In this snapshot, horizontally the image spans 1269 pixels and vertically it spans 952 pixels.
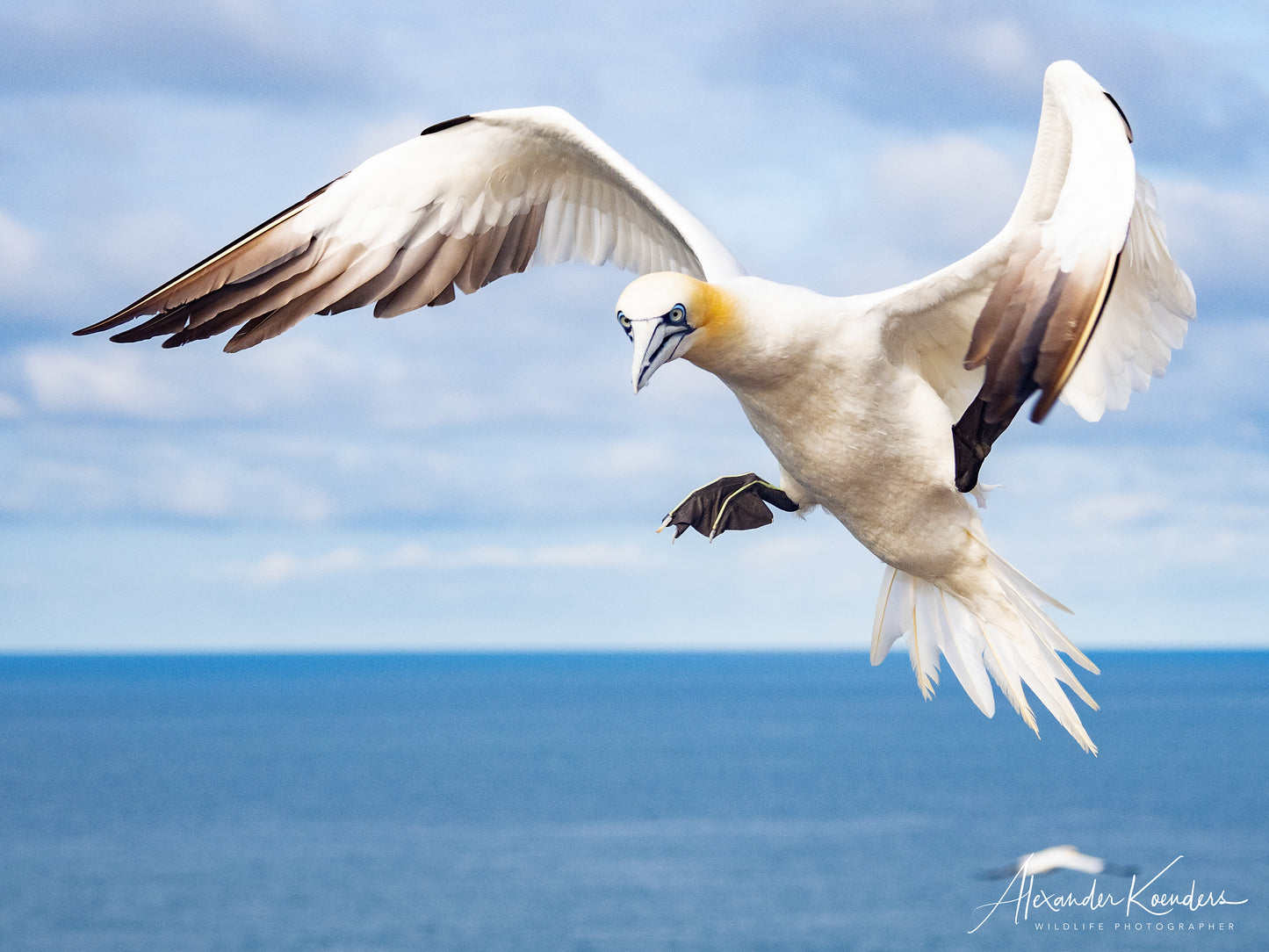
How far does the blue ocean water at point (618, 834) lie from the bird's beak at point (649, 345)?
5636cm

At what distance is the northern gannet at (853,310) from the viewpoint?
10.7 ft

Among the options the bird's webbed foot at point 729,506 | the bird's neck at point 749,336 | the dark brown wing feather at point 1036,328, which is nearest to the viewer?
the dark brown wing feather at point 1036,328

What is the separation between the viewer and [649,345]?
327 centimetres

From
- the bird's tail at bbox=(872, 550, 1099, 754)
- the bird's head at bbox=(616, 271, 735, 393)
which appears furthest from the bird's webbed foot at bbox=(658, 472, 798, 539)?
the bird's head at bbox=(616, 271, 735, 393)

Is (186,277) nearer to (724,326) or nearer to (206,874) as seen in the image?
(724,326)

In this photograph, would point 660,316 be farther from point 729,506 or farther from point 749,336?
point 729,506

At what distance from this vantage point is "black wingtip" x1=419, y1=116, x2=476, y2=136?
14.3 ft

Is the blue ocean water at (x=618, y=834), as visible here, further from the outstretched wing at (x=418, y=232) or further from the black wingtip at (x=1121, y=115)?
the black wingtip at (x=1121, y=115)

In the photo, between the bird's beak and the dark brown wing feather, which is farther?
the bird's beak

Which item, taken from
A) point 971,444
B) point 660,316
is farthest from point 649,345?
point 971,444

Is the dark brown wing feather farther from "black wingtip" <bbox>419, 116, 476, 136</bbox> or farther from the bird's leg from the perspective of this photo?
"black wingtip" <bbox>419, 116, 476, 136</bbox>

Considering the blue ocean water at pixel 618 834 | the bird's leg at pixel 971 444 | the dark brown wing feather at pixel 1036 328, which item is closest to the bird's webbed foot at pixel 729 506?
the bird's leg at pixel 971 444

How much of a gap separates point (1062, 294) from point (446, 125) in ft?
6.86

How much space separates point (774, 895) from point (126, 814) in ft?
125
